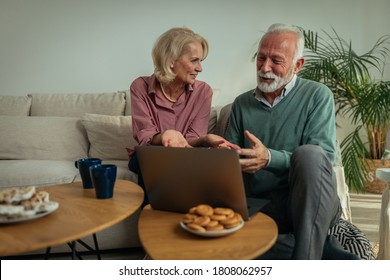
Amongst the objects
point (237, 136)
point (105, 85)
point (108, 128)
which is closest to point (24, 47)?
point (105, 85)

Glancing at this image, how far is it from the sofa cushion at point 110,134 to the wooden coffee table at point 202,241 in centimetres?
135

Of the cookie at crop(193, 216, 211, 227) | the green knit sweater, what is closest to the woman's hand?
the green knit sweater

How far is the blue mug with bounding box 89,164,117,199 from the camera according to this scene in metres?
1.11

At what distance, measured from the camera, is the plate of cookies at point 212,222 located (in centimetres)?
85

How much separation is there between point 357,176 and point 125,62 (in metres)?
1.85

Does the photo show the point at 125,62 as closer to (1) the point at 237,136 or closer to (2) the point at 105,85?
(2) the point at 105,85

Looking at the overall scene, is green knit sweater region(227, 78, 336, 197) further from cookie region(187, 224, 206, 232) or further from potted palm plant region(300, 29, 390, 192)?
potted palm plant region(300, 29, 390, 192)

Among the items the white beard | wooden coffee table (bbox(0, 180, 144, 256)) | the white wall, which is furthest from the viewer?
the white wall

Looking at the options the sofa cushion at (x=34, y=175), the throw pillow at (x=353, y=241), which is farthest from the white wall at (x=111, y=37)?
the throw pillow at (x=353, y=241)

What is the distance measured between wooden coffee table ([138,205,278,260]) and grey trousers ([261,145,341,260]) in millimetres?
130

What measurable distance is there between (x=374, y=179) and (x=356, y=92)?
0.68m

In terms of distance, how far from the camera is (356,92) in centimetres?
283

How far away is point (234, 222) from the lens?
878 millimetres

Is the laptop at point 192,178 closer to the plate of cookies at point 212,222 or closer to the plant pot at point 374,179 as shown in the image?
the plate of cookies at point 212,222
